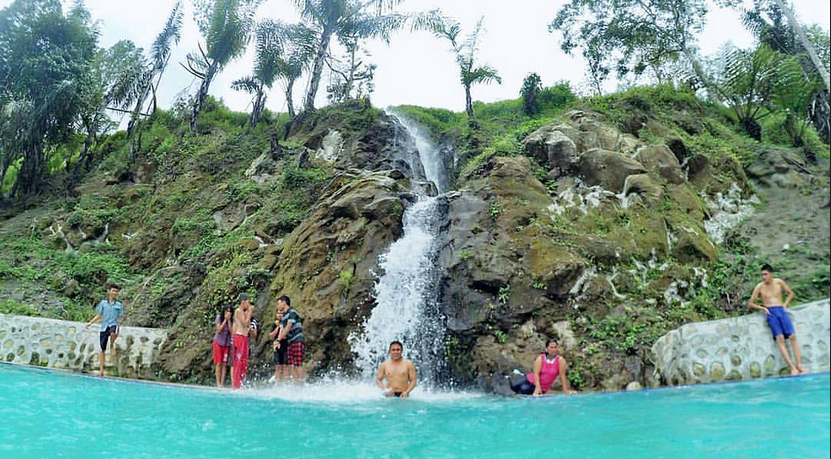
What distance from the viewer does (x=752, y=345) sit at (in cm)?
163

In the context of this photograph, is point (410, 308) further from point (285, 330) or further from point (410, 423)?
point (410, 423)

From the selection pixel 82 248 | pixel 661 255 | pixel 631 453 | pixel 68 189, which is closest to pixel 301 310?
pixel 661 255

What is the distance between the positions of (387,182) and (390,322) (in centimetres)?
430

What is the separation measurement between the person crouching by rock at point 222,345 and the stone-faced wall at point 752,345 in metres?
8.68

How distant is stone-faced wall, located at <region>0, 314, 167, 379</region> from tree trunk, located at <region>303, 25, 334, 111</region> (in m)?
13.7

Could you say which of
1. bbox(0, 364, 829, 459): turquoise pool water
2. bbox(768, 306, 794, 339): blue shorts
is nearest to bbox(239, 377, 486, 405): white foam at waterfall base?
bbox(0, 364, 829, 459): turquoise pool water

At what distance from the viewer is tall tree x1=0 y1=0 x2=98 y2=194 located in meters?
19.7

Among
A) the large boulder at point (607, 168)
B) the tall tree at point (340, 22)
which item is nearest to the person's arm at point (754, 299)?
the large boulder at point (607, 168)

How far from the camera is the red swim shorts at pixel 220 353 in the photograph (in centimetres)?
1005

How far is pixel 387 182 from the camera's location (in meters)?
13.6

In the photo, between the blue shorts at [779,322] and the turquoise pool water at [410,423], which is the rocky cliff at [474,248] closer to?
the turquoise pool water at [410,423]

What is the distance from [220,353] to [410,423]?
5.38 m

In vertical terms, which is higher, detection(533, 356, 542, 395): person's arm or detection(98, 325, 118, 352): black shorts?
detection(98, 325, 118, 352): black shorts

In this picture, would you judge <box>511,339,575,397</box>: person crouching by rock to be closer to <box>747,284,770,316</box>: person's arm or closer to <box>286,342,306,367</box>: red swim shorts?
<box>286,342,306,367</box>: red swim shorts
